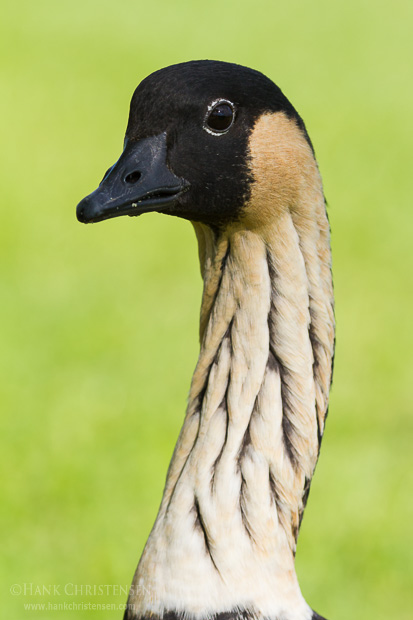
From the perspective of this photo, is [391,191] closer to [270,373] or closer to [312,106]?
[312,106]

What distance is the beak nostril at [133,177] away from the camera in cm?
215

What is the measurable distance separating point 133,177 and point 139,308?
4.60 metres

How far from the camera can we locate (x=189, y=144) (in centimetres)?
219

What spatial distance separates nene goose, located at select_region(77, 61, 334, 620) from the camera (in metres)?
2.17

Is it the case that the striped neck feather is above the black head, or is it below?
below

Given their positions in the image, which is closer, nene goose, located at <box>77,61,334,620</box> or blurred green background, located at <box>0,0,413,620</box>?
nene goose, located at <box>77,61,334,620</box>

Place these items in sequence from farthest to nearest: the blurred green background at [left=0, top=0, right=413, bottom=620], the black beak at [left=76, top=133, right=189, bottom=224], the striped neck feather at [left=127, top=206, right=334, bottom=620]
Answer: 1. the blurred green background at [left=0, top=0, right=413, bottom=620]
2. the striped neck feather at [left=127, top=206, right=334, bottom=620]
3. the black beak at [left=76, top=133, right=189, bottom=224]

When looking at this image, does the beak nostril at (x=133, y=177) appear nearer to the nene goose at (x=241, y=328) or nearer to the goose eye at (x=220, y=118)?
the nene goose at (x=241, y=328)

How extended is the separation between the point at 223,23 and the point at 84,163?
14.8 feet

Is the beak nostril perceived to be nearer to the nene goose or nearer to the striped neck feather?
the nene goose

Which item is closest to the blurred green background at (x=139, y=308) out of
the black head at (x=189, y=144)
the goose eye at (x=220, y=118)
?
the black head at (x=189, y=144)

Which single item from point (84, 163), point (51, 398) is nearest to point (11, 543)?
point (51, 398)

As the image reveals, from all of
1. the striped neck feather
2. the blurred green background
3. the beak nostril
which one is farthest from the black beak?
the blurred green background

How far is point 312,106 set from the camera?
10102 millimetres
